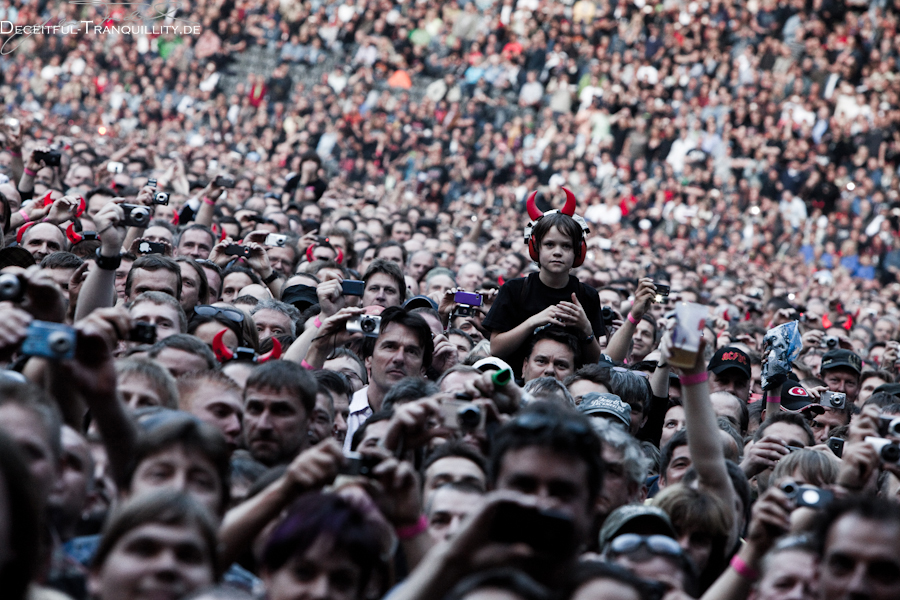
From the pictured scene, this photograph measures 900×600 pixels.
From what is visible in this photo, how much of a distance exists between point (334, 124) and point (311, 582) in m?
21.3

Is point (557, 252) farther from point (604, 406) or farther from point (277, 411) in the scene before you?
point (277, 411)

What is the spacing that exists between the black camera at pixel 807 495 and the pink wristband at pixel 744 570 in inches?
11.3

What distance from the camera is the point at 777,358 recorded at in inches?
272

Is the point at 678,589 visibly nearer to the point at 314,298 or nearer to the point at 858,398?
the point at 314,298

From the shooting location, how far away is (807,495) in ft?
12.2

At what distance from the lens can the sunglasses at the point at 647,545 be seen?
3572mm

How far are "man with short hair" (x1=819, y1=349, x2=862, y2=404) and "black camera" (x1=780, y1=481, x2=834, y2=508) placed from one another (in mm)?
4446

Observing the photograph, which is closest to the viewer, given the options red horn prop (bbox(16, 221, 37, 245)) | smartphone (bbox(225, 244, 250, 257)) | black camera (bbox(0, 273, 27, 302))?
black camera (bbox(0, 273, 27, 302))

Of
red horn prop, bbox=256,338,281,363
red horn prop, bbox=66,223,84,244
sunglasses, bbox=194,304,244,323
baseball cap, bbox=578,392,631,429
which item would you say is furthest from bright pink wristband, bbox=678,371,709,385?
red horn prop, bbox=66,223,84,244

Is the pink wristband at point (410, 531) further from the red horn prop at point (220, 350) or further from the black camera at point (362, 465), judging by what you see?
the red horn prop at point (220, 350)

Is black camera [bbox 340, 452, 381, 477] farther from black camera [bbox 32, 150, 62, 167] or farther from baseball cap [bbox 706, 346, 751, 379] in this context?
black camera [bbox 32, 150, 62, 167]

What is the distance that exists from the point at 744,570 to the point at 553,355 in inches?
103

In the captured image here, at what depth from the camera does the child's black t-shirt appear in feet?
20.9

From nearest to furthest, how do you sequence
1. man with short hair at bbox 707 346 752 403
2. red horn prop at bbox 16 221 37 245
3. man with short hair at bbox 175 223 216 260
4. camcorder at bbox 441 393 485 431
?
camcorder at bbox 441 393 485 431 < man with short hair at bbox 707 346 752 403 < red horn prop at bbox 16 221 37 245 < man with short hair at bbox 175 223 216 260
